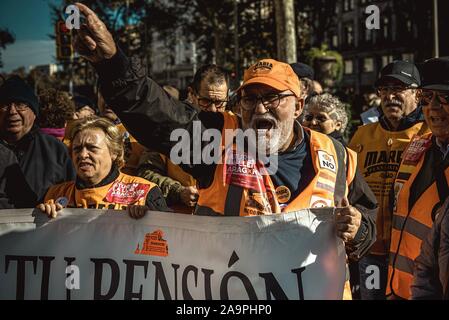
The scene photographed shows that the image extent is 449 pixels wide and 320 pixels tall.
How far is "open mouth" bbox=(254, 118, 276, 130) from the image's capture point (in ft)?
9.43

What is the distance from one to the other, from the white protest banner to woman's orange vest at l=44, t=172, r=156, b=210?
0.34 m

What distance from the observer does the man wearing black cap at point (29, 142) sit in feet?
13.6

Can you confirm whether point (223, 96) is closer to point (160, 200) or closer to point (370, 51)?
point (160, 200)

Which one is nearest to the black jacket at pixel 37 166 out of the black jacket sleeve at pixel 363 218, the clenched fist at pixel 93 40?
the clenched fist at pixel 93 40

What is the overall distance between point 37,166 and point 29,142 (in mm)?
212

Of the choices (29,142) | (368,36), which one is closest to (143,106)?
(29,142)

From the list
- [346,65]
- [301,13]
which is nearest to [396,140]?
[301,13]

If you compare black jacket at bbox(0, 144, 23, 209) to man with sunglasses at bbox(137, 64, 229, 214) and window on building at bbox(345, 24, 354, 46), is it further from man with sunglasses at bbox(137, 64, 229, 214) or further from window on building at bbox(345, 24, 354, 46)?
window on building at bbox(345, 24, 354, 46)

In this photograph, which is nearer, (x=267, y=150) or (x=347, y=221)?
(x=347, y=221)

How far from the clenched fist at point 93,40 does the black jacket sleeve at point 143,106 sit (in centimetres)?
3

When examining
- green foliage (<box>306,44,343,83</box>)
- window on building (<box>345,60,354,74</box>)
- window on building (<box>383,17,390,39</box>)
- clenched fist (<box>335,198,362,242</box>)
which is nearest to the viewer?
clenched fist (<box>335,198,362,242</box>)

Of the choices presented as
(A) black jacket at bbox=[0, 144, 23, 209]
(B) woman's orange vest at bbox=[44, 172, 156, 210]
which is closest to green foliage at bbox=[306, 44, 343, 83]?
(A) black jacket at bbox=[0, 144, 23, 209]

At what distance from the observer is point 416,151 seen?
11.4 ft

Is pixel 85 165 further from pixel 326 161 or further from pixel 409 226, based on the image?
pixel 409 226
